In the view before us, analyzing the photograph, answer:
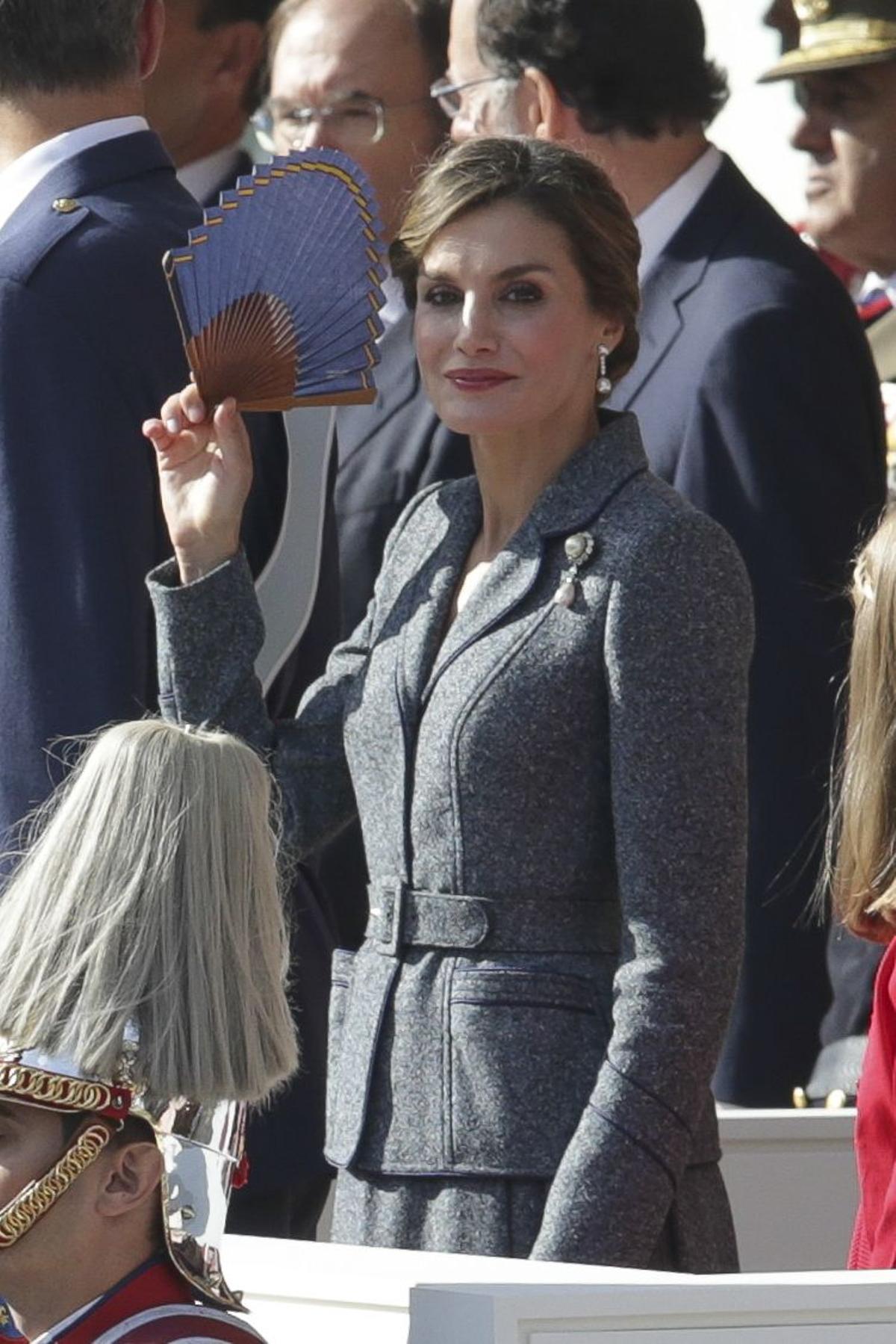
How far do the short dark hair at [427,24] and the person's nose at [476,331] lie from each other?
6.72 ft

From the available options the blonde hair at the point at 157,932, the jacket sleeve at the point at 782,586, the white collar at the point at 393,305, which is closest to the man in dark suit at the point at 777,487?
the jacket sleeve at the point at 782,586

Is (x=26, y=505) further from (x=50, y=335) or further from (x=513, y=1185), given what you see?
(x=513, y=1185)

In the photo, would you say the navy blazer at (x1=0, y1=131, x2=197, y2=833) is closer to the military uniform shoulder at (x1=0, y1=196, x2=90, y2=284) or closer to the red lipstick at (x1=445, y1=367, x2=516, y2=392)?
the military uniform shoulder at (x1=0, y1=196, x2=90, y2=284)

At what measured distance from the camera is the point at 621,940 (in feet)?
10.2

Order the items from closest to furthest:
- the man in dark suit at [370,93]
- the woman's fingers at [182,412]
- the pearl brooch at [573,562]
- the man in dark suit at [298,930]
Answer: the pearl brooch at [573,562] → the woman's fingers at [182,412] → the man in dark suit at [298,930] → the man in dark suit at [370,93]

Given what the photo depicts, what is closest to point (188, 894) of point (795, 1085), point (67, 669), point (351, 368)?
point (67, 669)

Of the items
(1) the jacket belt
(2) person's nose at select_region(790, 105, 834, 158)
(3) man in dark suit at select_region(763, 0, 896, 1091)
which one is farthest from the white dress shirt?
(1) the jacket belt

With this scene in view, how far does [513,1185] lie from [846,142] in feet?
8.20

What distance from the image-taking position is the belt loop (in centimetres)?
318

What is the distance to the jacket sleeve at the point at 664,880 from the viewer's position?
2998 mm

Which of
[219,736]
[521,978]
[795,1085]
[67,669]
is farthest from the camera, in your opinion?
[795,1085]

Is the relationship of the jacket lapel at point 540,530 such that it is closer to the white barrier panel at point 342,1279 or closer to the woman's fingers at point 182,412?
the woman's fingers at point 182,412

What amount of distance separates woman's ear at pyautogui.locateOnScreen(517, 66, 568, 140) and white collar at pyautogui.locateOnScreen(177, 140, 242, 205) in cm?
72

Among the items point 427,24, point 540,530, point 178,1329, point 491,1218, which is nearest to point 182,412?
point 540,530
